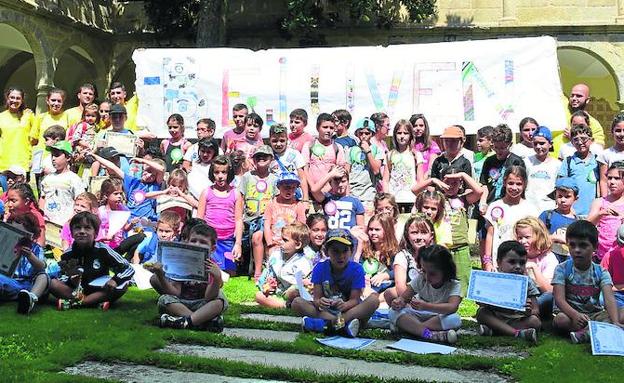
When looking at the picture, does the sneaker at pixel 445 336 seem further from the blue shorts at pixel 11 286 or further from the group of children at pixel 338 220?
the blue shorts at pixel 11 286

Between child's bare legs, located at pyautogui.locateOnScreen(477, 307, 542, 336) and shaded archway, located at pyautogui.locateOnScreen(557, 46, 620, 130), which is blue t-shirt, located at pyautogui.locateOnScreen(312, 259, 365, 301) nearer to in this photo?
child's bare legs, located at pyautogui.locateOnScreen(477, 307, 542, 336)

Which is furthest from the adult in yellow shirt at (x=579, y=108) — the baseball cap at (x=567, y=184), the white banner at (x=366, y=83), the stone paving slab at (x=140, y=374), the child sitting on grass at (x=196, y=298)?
the stone paving slab at (x=140, y=374)

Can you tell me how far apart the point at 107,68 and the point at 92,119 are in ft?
31.6

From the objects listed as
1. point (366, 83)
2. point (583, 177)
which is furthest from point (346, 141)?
point (583, 177)

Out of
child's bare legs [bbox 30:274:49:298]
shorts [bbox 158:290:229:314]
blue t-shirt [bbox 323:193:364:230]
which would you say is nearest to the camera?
shorts [bbox 158:290:229:314]

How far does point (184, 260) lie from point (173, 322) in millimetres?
481

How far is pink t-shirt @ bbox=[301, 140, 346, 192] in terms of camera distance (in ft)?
25.3

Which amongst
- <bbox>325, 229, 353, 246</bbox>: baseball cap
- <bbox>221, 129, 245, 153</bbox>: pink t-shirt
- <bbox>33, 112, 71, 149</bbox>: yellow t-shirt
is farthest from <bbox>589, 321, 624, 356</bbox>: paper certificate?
<bbox>33, 112, 71, 149</bbox>: yellow t-shirt

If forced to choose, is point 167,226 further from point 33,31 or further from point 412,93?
point 33,31

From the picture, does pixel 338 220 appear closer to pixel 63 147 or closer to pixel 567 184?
pixel 567 184

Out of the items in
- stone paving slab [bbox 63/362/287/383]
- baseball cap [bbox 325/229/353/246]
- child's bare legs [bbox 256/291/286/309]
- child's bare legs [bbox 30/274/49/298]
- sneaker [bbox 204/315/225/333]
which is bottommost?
stone paving slab [bbox 63/362/287/383]

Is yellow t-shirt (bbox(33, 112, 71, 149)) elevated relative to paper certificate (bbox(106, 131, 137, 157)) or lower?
elevated

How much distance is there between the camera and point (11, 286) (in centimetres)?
582

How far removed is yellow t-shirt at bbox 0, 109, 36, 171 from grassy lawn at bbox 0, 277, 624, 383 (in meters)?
4.50
